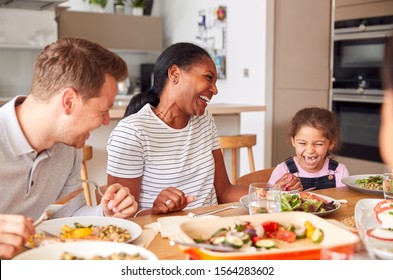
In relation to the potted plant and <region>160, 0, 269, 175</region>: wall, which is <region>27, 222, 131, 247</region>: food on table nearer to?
<region>160, 0, 269, 175</region>: wall

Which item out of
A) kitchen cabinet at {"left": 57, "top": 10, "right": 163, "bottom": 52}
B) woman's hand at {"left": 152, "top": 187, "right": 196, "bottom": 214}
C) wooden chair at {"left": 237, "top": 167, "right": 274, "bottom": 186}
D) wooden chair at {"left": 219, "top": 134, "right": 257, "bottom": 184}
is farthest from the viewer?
kitchen cabinet at {"left": 57, "top": 10, "right": 163, "bottom": 52}

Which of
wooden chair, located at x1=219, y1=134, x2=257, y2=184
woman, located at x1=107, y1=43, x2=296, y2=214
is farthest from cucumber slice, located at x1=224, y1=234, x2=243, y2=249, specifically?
wooden chair, located at x1=219, y1=134, x2=257, y2=184

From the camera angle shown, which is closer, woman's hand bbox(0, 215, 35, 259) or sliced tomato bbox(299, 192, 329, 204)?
woman's hand bbox(0, 215, 35, 259)

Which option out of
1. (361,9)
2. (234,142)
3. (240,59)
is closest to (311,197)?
(234,142)

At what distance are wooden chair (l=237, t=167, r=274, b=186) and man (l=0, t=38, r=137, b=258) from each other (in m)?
0.83

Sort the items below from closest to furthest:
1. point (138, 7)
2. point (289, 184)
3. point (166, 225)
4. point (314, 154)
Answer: point (166, 225)
point (289, 184)
point (314, 154)
point (138, 7)

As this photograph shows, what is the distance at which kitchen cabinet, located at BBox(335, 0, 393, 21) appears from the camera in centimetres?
365

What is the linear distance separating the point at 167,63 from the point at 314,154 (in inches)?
28.5

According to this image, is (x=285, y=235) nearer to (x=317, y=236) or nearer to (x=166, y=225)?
(x=317, y=236)

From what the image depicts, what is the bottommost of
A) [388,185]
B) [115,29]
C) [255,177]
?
[255,177]

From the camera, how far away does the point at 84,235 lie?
111 cm

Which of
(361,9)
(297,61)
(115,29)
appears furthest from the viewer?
(115,29)
